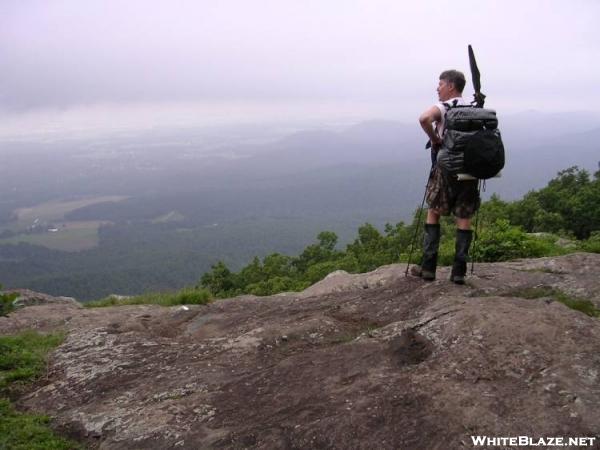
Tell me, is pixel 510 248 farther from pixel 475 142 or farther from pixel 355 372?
pixel 355 372

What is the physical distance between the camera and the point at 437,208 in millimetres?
6977

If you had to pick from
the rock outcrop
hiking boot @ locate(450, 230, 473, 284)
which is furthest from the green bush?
hiking boot @ locate(450, 230, 473, 284)

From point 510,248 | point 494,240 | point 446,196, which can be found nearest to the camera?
point 446,196

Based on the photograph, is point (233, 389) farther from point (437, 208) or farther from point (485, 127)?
point (485, 127)

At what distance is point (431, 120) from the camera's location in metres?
6.38

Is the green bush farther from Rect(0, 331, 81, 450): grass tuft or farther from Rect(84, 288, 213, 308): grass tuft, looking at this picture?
Rect(0, 331, 81, 450): grass tuft

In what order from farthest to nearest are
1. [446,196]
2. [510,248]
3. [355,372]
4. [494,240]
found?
[494,240] → [510,248] → [446,196] → [355,372]

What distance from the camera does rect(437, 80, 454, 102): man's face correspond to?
21.2ft

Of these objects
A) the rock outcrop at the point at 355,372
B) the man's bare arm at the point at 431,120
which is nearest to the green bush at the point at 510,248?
the rock outcrop at the point at 355,372

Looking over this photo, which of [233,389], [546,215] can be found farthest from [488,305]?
[546,215]

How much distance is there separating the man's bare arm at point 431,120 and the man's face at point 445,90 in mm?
213

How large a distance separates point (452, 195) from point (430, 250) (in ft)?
2.95

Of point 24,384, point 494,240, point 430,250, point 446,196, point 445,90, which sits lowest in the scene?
point 24,384

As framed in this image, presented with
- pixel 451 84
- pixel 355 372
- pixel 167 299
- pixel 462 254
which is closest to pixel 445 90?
pixel 451 84
